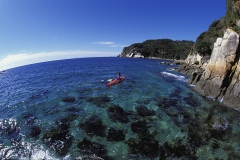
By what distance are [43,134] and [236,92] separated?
77.9ft

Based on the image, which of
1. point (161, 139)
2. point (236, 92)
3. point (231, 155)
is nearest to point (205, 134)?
point (231, 155)

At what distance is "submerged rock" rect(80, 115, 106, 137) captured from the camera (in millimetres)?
13852

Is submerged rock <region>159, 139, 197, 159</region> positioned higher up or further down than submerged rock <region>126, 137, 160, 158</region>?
further down

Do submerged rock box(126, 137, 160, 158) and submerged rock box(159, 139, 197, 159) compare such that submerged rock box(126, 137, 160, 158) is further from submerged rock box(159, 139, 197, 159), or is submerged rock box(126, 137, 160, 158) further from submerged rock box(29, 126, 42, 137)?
submerged rock box(29, 126, 42, 137)

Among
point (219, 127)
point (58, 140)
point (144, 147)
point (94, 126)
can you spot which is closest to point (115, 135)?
point (94, 126)

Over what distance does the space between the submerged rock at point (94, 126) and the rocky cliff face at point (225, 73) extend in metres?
17.3

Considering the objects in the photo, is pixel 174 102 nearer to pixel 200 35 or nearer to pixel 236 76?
pixel 236 76

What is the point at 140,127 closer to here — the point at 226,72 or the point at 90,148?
the point at 90,148

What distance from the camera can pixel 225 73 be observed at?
22625mm

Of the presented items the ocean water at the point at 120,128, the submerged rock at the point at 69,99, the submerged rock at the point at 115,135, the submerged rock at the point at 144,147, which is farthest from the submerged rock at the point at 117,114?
the submerged rock at the point at 69,99

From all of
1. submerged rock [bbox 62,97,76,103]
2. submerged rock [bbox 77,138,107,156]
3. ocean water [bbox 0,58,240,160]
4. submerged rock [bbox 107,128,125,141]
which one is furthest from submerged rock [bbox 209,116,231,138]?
submerged rock [bbox 62,97,76,103]

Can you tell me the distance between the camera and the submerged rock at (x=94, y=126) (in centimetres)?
1385

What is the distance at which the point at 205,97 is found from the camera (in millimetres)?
23422

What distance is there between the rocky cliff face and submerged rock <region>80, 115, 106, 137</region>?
56.8 ft
